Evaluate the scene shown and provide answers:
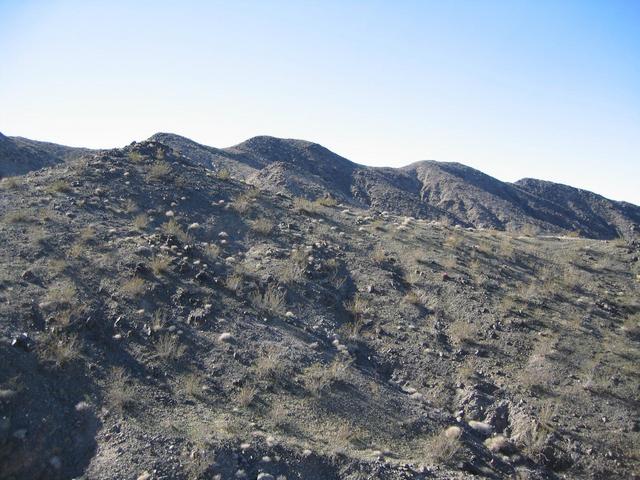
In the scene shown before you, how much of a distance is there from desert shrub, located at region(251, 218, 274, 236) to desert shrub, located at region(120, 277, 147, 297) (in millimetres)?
3748

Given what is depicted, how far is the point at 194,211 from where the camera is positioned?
459 inches

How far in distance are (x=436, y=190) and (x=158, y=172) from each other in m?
40.0

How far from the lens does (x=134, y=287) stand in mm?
7844

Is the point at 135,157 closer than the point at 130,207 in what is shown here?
No

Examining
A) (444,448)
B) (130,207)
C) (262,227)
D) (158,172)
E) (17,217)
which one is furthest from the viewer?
(158,172)

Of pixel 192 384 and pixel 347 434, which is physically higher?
pixel 192 384

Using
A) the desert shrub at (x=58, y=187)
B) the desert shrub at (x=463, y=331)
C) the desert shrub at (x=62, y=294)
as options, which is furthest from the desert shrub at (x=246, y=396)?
the desert shrub at (x=58, y=187)

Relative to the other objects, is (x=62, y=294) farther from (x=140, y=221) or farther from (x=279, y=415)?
(x=279, y=415)

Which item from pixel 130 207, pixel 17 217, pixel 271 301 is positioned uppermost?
pixel 130 207

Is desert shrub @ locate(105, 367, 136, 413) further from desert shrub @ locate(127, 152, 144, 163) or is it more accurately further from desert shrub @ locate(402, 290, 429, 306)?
desert shrub @ locate(127, 152, 144, 163)

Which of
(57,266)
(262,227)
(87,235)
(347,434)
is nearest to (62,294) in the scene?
(57,266)

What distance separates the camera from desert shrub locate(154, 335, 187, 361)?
6.71 m

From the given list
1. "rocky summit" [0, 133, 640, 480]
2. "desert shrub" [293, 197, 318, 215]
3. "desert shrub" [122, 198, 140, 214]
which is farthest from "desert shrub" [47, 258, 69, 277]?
"desert shrub" [293, 197, 318, 215]

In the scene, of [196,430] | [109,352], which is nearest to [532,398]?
[196,430]
